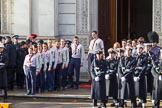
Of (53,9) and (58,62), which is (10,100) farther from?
(53,9)

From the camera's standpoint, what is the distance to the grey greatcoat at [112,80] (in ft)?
66.0

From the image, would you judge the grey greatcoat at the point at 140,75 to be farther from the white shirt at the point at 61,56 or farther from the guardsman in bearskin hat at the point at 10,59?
the guardsman in bearskin hat at the point at 10,59

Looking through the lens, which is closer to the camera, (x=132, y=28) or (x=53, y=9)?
(x=53, y=9)

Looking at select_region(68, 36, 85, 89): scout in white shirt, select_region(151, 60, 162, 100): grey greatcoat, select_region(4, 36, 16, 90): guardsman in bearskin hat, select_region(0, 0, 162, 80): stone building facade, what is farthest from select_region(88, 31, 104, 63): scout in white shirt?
select_region(151, 60, 162, 100): grey greatcoat

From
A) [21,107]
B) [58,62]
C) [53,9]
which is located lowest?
[21,107]

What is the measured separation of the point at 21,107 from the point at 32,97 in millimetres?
1601

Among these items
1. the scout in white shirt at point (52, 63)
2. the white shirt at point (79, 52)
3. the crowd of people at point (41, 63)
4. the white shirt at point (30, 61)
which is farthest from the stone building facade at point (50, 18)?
the white shirt at point (30, 61)

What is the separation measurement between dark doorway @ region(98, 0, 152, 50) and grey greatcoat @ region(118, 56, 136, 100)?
6600 mm

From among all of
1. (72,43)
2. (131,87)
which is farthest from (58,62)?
(131,87)

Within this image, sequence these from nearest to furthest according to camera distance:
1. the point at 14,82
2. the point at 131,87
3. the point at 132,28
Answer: the point at 131,87
the point at 14,82
the point at 132,28

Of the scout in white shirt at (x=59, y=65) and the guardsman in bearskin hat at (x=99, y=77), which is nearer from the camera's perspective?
the guardsman in bearskin hat at (x=99, y=77)

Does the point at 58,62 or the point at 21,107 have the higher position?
the point at 58,62

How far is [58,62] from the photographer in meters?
23.8

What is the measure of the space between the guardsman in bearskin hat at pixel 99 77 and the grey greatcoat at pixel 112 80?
189mm
